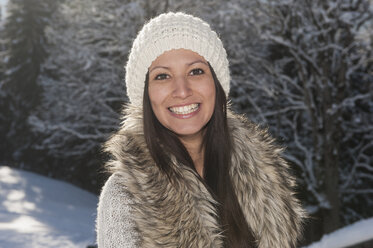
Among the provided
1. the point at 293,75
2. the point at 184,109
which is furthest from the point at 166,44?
the point at 293,75

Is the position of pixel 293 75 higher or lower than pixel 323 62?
lower

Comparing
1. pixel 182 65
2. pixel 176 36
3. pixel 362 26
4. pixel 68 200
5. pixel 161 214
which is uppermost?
pixel 362 26

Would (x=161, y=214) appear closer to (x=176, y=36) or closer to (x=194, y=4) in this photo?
(x=176, y=36)

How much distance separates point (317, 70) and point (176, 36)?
Result: 805 cm

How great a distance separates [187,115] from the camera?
232 cm

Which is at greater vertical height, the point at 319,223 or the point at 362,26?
the point at 362,26

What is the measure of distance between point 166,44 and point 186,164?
0.67 meters

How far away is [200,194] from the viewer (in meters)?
2.18

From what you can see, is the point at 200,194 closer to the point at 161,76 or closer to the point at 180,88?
the point at 180,88

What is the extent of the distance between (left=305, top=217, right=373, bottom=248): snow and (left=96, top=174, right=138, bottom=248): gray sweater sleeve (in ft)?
21.8

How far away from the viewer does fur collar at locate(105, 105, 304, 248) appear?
1985 millimetres

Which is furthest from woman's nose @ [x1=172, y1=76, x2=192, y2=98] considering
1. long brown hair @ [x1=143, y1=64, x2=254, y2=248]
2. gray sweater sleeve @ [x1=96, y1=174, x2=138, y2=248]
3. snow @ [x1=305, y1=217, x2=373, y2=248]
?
snow @ [x1=305, y1=217, x2=373, y2=248]

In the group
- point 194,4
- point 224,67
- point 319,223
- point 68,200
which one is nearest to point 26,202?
point 68,200

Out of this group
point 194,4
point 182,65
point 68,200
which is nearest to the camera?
point 182,65
